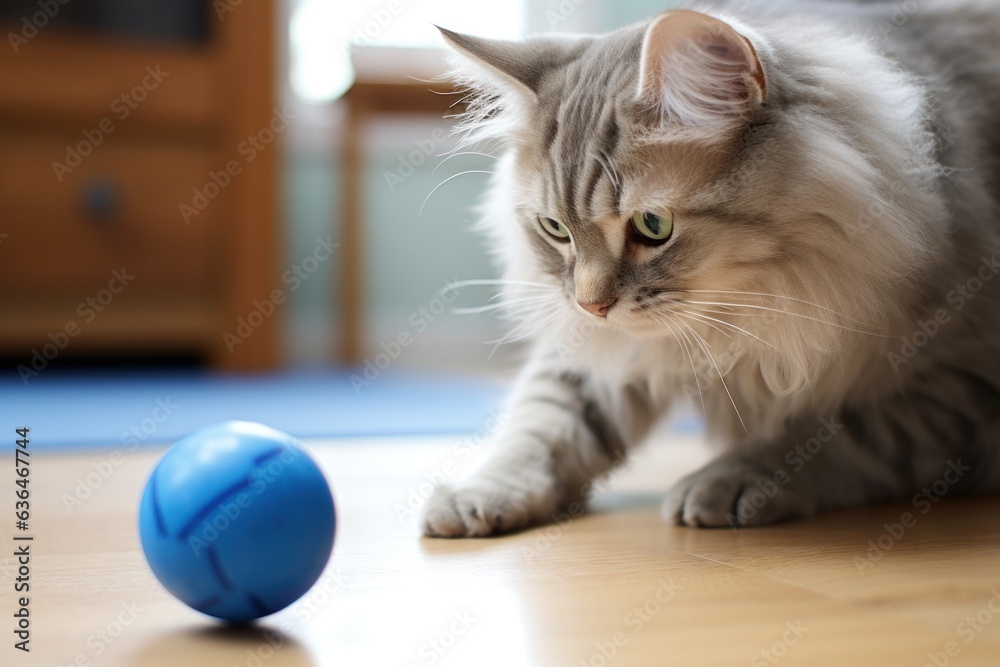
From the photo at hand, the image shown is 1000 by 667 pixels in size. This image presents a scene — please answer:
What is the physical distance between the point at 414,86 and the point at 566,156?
2.43 m

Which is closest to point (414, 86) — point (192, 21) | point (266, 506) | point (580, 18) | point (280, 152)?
point (280, 152)

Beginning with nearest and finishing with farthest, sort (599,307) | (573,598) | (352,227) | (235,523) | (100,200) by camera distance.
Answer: (235,523)
(573,598)
(599,307)
(100,200)
(352,227)

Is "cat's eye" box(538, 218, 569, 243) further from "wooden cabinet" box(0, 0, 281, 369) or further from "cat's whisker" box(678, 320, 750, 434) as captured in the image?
"wooden cabinet" box(0, 0, 281, 369)

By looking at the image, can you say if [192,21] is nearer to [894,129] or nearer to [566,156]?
[566,156]

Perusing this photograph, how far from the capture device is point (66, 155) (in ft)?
11.9

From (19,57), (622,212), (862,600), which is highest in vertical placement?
(622,212)

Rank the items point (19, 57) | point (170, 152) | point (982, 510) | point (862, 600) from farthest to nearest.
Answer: point (170, 152) → point (19, 57) → point (982, 510) → point (862, 600)

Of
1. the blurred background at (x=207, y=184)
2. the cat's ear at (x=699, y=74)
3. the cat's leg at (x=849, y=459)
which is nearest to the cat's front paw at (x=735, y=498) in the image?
the cat's leg at (x=849, y=459)

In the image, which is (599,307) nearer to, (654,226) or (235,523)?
(654,226)

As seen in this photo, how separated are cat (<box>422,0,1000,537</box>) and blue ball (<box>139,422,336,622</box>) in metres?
0.42

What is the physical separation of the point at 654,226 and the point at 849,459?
53 cm

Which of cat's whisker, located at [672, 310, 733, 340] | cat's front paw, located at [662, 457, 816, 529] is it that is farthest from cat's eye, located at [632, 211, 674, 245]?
cat's front paw, located at [662, 457, 816, 529]

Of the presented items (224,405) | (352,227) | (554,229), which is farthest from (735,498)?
(352,227)

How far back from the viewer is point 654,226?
4.29 feet
